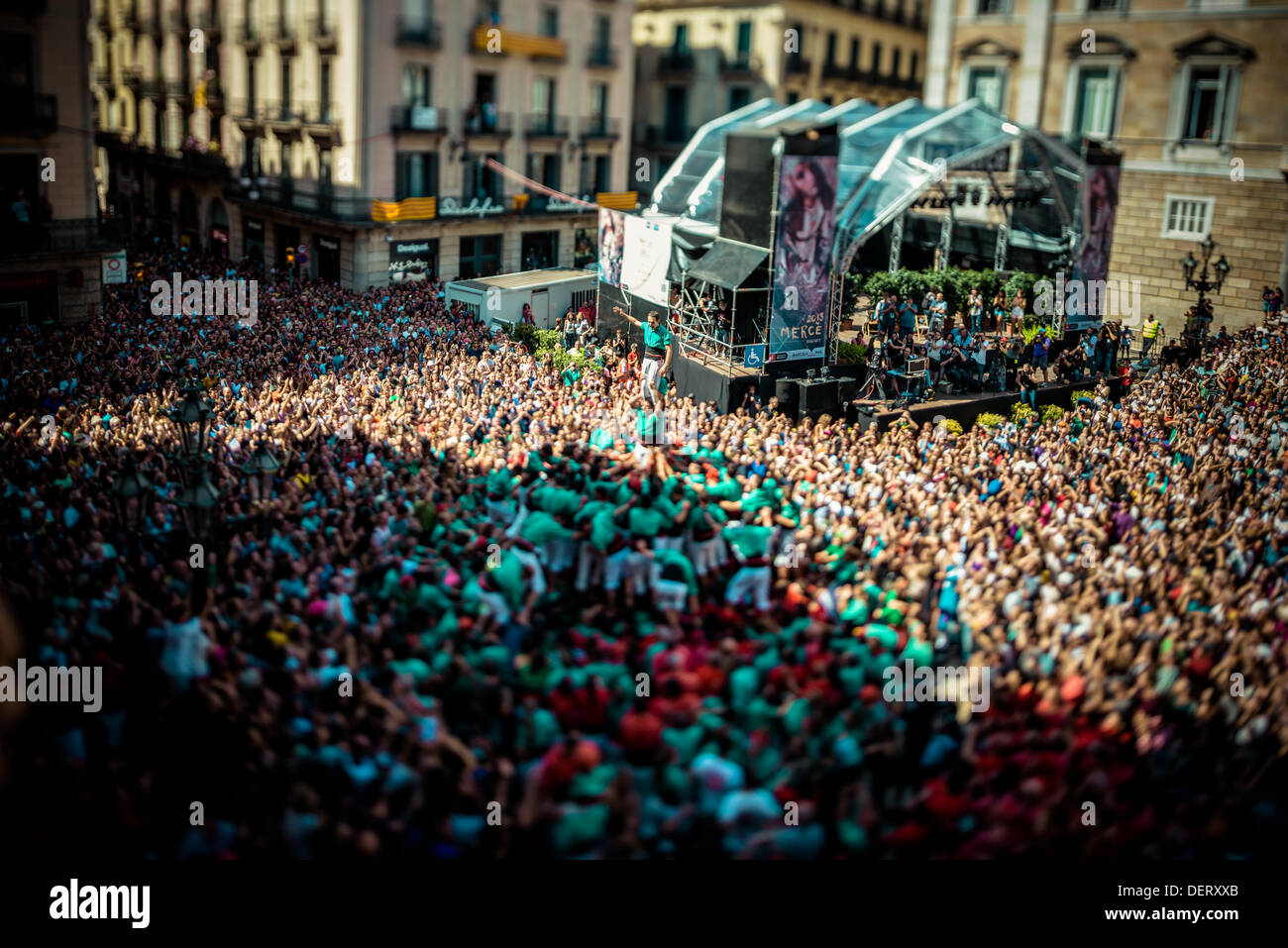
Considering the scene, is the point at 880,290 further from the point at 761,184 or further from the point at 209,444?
the point at 209,444

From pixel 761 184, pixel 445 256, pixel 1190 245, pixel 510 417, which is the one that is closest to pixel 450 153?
pixel 445 256

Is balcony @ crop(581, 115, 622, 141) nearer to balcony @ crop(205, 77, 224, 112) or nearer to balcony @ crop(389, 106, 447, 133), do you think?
balcony @ crop(389, 106, 447, 133)

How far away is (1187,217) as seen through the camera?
1276 inches

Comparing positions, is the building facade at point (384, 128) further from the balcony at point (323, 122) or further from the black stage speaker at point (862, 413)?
the black stage speaker at point (862, 413)

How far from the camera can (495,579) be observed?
11203 mm

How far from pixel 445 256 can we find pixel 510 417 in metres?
19.1

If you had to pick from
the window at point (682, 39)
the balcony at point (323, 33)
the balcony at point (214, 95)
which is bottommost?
the balcony at point (214, 95)

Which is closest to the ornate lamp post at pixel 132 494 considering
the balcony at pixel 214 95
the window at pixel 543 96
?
the window at pixel 543 96

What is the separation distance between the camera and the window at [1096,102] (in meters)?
34.0

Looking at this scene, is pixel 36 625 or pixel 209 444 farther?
pixel 209 444

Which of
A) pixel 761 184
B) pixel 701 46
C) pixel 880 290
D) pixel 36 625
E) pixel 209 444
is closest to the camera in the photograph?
pixel 36 625

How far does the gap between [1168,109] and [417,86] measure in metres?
24.3

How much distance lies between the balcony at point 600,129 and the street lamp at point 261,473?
2779cm

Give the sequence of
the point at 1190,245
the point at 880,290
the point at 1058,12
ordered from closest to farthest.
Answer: the point at 880,290 → the point at 1190,245 → the point at 1058,12
